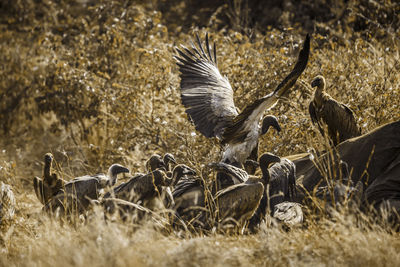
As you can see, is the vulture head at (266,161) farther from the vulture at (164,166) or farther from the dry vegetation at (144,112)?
the vulture at (164,166)

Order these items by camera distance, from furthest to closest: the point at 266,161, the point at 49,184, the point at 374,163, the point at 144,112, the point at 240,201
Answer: the point at 144,112, the point at 49,184, the point at 266,161, the point at 374,163, the point at 240,201

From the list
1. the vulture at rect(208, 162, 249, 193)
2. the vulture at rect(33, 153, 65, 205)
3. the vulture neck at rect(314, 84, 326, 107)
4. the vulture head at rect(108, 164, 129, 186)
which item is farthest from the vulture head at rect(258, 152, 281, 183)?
the vulture at rect(33, 153, 65, 205)

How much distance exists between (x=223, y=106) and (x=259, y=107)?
0.84m

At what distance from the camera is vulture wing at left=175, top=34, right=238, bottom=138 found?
6777mm

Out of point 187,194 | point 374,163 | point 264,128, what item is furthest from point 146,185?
point 374,163

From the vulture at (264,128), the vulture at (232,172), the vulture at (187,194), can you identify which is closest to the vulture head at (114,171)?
the vulture at (187,194)

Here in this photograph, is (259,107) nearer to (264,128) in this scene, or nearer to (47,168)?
(264,128)

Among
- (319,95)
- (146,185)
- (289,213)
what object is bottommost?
(289,213)

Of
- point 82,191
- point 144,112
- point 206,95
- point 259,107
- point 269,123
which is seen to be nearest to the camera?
point 82,191

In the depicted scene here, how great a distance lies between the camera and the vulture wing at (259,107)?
5.96 meters

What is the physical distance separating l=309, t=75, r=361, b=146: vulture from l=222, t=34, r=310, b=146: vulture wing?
0.78 ft

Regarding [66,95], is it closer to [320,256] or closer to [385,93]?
[385,93]

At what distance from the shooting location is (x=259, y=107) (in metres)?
6.13

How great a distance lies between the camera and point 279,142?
7281mm
